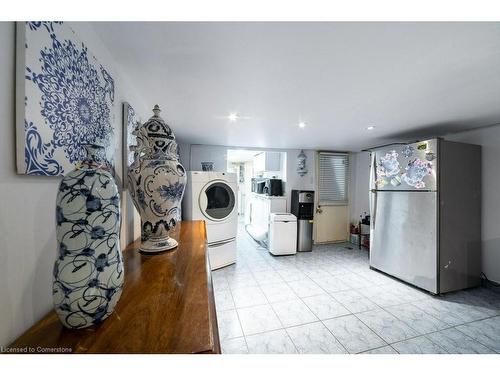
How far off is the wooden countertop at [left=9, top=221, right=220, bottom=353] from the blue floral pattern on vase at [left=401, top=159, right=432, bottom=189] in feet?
8.56

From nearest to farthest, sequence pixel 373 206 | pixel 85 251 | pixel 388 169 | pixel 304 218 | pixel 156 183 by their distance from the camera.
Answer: pixel 85 251 < pixel 156 183 < pixel 388 169 < pixel 373 206 < pixel 304 218

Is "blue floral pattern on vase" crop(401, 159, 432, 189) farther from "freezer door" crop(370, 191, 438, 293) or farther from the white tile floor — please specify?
the white tile floor

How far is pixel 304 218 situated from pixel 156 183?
3223 millimetres

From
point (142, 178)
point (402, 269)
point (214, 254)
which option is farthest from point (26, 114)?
point (402, 269)

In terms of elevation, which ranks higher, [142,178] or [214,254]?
[142,178]

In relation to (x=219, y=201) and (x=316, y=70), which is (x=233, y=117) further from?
(x=219, y=201)

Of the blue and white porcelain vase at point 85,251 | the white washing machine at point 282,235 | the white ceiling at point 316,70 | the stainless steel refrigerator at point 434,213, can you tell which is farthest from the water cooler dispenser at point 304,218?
the blue and white porcelain vase at point 85,251

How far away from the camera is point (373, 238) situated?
2771 millimetres

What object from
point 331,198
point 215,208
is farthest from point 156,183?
point 331,198

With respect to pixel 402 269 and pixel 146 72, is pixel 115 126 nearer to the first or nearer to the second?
pixel 146 72

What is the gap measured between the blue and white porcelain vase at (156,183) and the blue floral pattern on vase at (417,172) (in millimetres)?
2601

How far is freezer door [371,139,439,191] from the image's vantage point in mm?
2105

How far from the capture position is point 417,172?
87.2 inches
